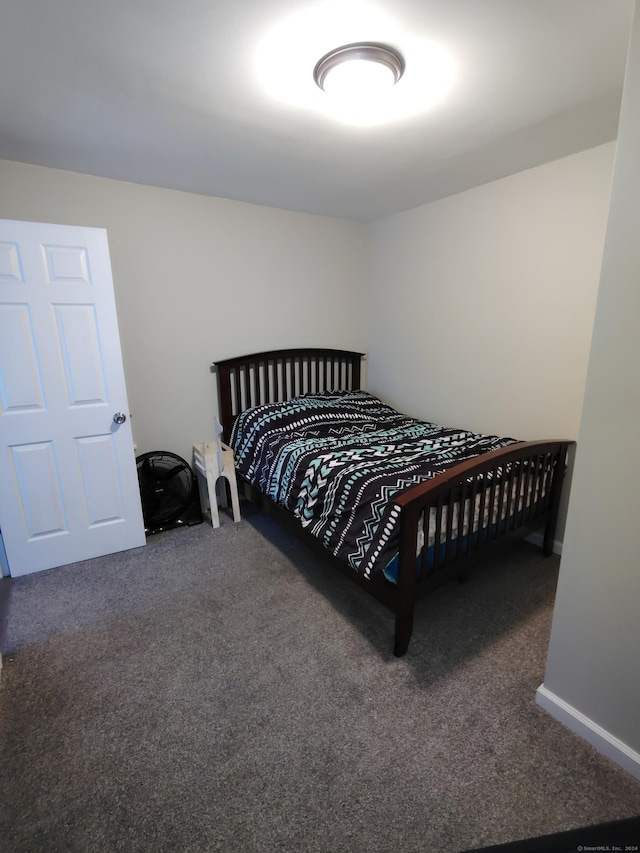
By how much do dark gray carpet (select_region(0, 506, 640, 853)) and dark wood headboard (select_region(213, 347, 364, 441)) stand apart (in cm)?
146

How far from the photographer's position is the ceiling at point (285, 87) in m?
1.26

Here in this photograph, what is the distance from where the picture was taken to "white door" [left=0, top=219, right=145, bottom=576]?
85.5 inches

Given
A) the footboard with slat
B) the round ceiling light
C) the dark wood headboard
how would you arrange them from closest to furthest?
the round ceiling light → the footboard with slat → the dark wood headboard

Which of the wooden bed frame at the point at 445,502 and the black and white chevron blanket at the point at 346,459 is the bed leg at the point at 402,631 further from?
the black and white chevron blanket at the point at 346,459

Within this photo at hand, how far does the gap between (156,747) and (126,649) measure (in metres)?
0.55

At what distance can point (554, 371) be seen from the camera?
2504mm

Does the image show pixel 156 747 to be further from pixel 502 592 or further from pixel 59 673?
pixel 502 592

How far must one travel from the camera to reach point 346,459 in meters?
2.25

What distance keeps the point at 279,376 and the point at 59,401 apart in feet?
5.44

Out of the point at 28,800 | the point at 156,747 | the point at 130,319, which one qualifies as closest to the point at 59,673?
the point at 28,800

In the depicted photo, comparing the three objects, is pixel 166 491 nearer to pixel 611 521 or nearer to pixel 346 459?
pixel 346 459

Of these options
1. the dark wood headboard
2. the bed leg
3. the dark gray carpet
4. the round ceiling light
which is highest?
the round ceiling light

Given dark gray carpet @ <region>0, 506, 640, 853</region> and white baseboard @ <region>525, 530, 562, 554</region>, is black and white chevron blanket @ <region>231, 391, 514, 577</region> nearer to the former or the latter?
dark gray carpet @ <region>0, 506, 640, 853</region>

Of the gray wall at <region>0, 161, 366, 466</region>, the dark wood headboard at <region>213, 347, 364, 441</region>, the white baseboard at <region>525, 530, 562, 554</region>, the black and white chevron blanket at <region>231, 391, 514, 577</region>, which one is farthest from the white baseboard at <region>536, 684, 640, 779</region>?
the gray wall at <region>0, 161, 366, 466</region>
